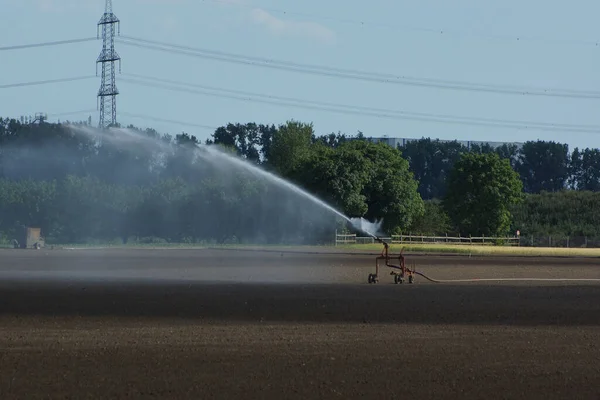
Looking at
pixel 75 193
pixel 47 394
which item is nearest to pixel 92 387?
pixel 47 394

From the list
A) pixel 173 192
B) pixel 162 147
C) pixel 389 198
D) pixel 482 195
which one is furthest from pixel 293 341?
pixel 482 195

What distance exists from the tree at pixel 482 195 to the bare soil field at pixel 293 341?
104m

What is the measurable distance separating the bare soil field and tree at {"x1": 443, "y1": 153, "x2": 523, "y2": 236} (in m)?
104

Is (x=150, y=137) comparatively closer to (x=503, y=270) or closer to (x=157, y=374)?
(x=503, y=270)

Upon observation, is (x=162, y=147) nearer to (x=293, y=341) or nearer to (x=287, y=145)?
(x=293, y=341)

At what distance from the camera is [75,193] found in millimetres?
97438

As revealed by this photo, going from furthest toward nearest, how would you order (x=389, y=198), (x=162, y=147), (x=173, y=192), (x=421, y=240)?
1. (x=421, y=240)
2. (x=389, y=198)
3. (x=173, y=192)
4. (x=162, y=147)

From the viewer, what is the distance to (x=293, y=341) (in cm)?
2234

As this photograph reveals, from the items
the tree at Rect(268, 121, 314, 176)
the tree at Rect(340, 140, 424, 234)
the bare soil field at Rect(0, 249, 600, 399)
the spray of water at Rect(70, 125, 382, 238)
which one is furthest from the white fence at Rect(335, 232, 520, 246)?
the bare soil field at Rect(0, 249, 600, 399)

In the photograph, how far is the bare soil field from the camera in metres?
16.8

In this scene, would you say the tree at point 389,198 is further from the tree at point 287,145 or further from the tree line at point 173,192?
the tree at point 287,145

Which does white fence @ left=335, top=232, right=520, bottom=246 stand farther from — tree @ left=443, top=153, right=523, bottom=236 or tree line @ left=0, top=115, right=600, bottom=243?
tree @ left=443, top=153, right=523, bottom=236

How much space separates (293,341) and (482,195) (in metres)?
126

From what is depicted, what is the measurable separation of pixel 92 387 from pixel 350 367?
4541 mm
